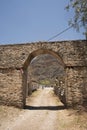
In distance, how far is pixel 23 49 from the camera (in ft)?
47.6

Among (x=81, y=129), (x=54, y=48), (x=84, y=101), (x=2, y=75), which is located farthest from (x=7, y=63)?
(x=81, y=129)

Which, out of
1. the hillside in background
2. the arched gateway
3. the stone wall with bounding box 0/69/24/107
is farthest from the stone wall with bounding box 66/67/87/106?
the hillside in background

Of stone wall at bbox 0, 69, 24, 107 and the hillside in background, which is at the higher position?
the hillside in background

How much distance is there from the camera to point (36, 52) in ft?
49.1

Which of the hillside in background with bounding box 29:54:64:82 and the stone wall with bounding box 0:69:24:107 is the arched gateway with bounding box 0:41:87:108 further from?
the hillside in background with bounding box 29:54:64:82

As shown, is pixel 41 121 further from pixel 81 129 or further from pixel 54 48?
pixel 54 48

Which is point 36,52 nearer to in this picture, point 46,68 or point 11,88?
point 11,88

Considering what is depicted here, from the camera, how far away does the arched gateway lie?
13.6 meters

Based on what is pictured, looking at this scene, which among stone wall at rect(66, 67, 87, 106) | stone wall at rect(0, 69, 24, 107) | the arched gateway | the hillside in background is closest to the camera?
stone wall at rect(66, 67, 87, 106)

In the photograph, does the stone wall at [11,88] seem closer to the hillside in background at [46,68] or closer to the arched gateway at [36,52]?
the arched gateway at [36,52]

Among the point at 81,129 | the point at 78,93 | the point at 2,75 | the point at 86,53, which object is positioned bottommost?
the point at 81,129

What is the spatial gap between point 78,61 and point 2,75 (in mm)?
5143

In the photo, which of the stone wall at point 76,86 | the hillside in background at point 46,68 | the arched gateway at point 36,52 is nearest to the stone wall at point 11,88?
the arched gateway at point 36,52

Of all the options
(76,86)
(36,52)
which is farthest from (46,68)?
(76,86)
